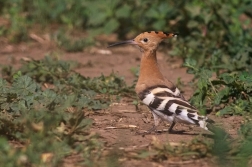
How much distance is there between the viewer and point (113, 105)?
6.92 metres

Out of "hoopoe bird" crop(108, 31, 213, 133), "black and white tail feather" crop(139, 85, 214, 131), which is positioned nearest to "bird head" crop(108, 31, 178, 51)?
"hoopoe bird" crop(108, 31, 213, 133)

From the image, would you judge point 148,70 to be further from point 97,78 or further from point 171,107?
point 97,78

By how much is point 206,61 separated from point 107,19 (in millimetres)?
2152

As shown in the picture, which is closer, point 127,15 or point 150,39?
point 150,39

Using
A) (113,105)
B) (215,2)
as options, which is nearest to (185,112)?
(113,105)

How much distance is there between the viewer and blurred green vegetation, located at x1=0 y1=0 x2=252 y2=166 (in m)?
4.87

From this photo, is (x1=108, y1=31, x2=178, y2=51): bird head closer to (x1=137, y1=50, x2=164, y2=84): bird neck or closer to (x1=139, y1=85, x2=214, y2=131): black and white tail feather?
(x1=137, y1=50, x2=164, y2=84): bird neck

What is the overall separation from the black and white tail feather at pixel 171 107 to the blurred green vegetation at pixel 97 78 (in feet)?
1.11

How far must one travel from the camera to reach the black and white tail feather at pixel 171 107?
211 inches

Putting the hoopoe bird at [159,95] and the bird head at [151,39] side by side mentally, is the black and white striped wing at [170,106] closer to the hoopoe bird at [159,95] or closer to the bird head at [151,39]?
the hoopoe bird at [159,95]

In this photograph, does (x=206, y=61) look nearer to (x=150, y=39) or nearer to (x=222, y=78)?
(x=222, y=78)

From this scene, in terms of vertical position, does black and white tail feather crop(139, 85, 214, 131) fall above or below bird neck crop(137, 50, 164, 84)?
below

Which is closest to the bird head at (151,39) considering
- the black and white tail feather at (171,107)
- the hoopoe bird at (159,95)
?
the hoopoe bird at (159,95)

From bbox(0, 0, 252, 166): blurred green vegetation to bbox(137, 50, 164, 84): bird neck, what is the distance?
0.51 m
